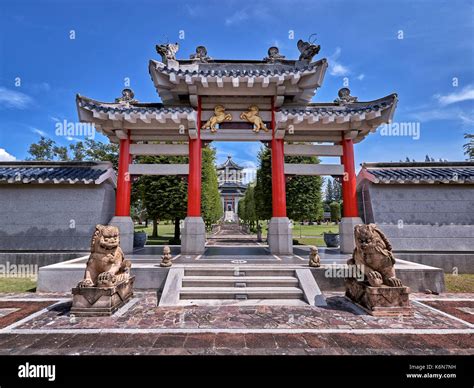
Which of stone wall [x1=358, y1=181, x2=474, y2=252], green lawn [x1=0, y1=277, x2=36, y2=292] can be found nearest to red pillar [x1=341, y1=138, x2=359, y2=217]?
stone wall [x1=358, y1=181, x2=474, y2=252]

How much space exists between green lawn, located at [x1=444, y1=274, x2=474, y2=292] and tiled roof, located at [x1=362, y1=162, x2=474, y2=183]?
3722 millimetres

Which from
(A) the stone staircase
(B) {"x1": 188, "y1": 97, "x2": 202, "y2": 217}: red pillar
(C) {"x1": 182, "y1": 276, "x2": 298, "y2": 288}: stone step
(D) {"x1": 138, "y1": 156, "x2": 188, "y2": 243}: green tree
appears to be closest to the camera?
(A) the stone staircase

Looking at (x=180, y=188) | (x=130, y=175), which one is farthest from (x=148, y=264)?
(x=180, y=188)

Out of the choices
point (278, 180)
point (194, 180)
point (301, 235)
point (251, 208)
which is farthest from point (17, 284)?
point (301, 235)

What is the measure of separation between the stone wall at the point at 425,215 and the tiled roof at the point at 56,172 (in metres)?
11.8

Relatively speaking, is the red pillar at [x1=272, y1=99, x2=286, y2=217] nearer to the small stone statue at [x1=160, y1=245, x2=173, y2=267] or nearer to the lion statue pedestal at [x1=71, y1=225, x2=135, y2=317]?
the small stone statue at [x1=160, y1=245, x2=173, y2=267]

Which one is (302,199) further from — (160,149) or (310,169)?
(160,149)

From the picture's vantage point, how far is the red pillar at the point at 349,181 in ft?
31.0

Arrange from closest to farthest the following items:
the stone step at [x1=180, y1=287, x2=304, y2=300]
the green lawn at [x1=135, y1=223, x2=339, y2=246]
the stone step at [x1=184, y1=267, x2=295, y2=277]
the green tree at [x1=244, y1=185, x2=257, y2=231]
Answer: the stone step at [x1=180, y1=287, x2=304, y2=300], the stone step at [x1=184, y1=267, x2=295, y2=277], the green lawn at [x1=135, y1=223, x2=339, y2=246], the green tree at [x1=244, y1=185, x2=257, y2=231]

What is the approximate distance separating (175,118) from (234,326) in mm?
7380

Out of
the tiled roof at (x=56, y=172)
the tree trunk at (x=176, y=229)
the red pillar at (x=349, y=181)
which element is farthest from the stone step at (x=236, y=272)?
the tree trunk at (x=176, y=229)

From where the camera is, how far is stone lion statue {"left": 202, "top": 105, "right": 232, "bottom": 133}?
368 inches

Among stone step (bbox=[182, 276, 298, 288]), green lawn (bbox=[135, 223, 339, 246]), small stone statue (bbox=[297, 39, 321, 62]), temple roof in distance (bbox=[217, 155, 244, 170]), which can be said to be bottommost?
green lawn (bbox=[135, 223, 339, 246])

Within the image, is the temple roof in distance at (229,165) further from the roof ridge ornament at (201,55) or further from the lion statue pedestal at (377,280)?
the lion statue pedestal at (377,280)
